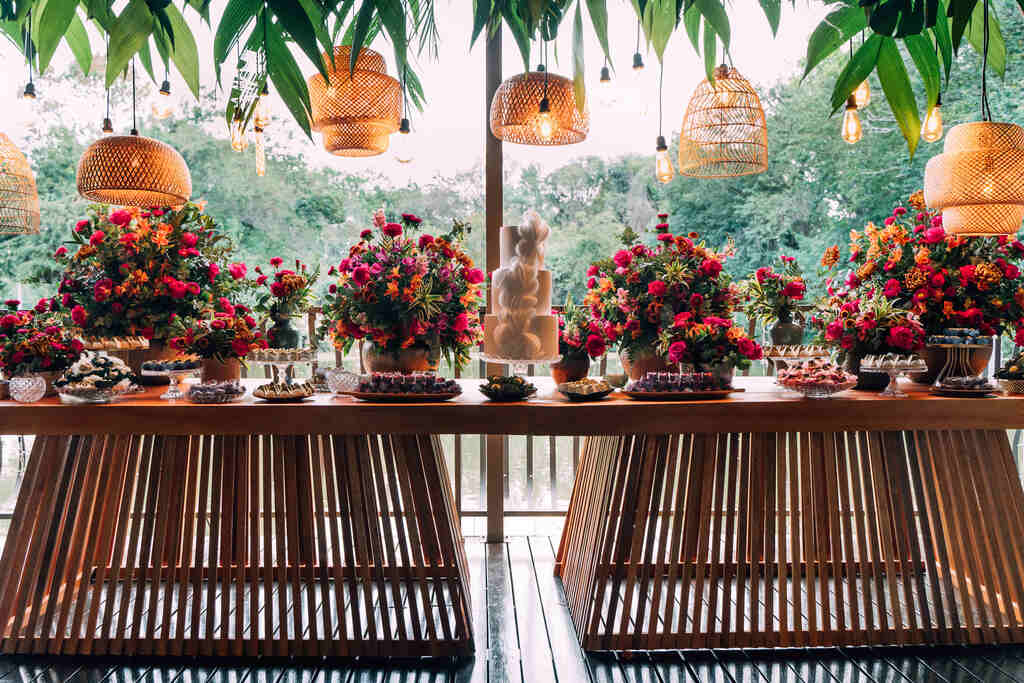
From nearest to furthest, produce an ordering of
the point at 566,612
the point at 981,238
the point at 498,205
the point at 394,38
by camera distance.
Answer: the point at 394,38 → the point at 981,238 → the point at 566,612 → the point at 498,205

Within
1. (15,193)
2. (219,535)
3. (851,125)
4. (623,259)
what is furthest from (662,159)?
(15,193)

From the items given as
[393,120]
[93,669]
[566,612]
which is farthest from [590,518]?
[93,669]

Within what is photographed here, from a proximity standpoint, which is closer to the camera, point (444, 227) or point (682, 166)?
point (682, 166)

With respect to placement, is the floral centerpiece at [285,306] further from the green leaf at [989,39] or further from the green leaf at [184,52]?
the green leaf at [989,39]

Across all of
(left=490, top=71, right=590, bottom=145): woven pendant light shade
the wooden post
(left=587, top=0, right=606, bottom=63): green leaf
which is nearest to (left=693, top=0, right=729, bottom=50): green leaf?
(left=587, top=0, right=606, bottom=63): green leaf

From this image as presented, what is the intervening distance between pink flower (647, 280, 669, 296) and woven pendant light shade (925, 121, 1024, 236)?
92 centimetres

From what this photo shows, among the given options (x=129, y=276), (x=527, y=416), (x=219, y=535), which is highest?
(x=129, y=276)

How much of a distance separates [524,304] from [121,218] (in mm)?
1571

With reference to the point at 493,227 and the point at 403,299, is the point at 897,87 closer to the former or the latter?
the point at 403,299

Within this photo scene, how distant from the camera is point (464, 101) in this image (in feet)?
11.8

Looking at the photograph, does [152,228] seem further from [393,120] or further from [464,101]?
[464,101]

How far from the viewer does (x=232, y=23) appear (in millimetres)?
1065

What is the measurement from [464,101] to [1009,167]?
2.58 metres

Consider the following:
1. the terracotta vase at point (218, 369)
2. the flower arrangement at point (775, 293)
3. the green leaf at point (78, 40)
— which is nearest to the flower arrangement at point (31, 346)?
the terracotta vase at point (218, 369)
